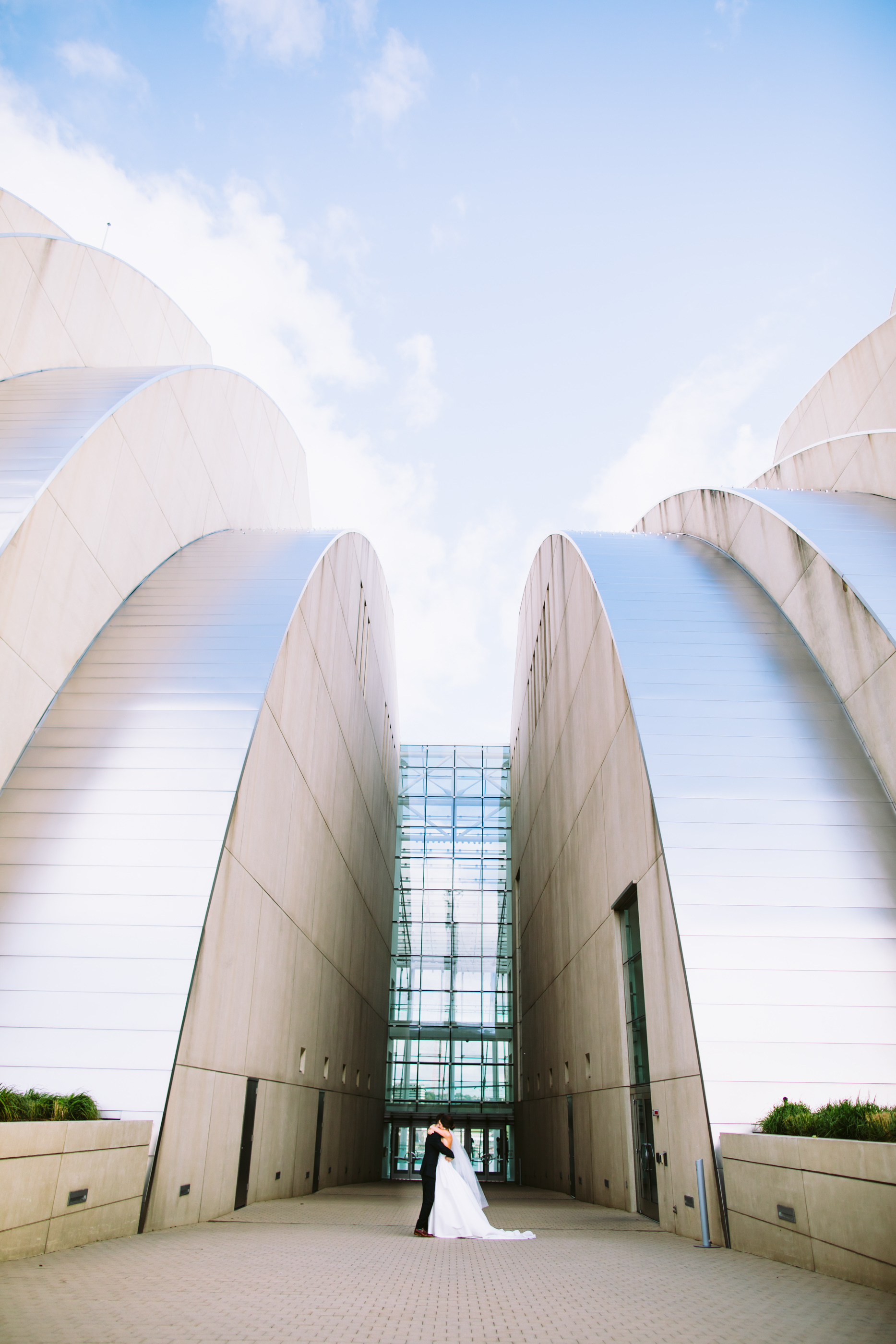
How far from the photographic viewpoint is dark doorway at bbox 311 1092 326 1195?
53.5 feet

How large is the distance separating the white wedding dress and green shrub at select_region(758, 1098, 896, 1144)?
285cm

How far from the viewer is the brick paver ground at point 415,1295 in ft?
14.8

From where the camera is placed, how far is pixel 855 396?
1786 cm

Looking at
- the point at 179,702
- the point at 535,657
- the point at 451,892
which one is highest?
the point at 535,657

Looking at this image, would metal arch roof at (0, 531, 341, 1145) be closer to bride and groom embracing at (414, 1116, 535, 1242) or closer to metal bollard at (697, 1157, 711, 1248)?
bride and groom embracing at (414, 1116, 535, 1242)

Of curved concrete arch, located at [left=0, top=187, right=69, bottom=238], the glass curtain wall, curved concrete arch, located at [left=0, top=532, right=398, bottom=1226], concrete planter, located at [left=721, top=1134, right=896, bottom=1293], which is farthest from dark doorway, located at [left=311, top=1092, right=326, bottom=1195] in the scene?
curved concrete arch, located at [left=0, top=187, right=69, bottom=238]

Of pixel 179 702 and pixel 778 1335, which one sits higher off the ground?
pixel 179 702

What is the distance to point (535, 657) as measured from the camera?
25.6m

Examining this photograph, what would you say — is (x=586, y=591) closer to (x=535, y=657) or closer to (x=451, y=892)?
(x=535, y=657)

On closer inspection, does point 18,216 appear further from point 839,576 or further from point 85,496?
point 839,576

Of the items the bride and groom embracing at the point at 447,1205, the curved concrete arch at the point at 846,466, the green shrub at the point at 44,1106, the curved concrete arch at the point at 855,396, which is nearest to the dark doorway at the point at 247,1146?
the bride and groom embracing at the point at 447,1205

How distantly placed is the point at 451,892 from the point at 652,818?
77.8 ft

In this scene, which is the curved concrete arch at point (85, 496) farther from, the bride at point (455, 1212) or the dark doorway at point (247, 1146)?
the bride at point (455, 1212)

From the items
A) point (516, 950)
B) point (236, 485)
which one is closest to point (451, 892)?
point (516, 950)
